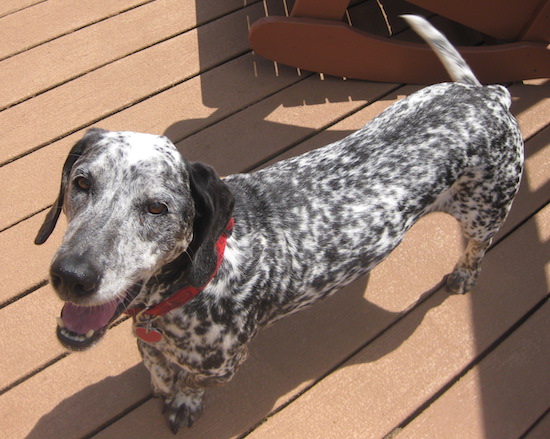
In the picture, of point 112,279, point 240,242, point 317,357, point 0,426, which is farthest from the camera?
→ point 317,357

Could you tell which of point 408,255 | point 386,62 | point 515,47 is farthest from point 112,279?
point 515,47

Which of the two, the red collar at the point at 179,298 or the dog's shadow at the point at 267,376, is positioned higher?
the red collar at the point at 179,298

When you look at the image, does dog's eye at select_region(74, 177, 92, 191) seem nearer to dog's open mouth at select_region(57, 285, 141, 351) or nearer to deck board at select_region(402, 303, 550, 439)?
dog's open mouth at select_region(57, 285, 141, 351)

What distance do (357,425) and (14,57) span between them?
318 centimetres

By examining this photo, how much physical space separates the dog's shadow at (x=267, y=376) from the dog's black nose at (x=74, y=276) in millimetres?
1132

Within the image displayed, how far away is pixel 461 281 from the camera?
3049 mm

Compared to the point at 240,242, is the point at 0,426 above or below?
below

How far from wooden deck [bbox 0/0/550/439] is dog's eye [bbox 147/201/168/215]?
3.81 feet

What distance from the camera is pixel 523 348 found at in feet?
9.62

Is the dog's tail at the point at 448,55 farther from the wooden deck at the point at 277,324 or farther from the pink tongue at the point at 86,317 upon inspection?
the pink tongue at the point at 86,317

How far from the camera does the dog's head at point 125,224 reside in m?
1.71

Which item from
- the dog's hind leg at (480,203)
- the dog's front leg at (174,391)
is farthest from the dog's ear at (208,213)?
the dog's hind leg at (480,203)

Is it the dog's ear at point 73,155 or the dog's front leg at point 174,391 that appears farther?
the dog's front leg at point 174,391

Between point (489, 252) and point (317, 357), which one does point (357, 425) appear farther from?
point (489, 252)
